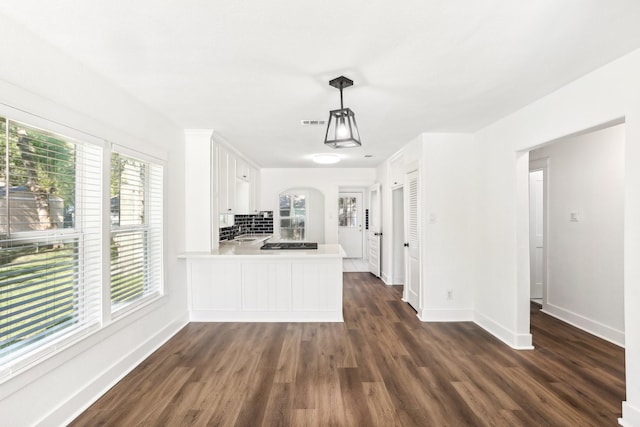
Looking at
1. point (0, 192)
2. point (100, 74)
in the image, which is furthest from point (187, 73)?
point (0, 192)

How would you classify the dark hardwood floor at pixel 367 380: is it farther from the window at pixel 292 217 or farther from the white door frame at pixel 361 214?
the white door frame at pixel 361 214

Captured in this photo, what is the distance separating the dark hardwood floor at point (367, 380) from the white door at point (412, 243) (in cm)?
79

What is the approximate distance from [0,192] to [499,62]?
10.0ft

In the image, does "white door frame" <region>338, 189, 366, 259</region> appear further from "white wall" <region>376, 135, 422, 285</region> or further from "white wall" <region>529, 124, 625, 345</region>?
"white wall" <region>529, 124, 625, 345</region>

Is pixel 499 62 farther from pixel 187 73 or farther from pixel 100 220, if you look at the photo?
pixel 100 220

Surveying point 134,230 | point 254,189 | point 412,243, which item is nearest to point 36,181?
point 134,230

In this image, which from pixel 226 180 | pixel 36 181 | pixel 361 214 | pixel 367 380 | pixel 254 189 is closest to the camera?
pixel 36 181

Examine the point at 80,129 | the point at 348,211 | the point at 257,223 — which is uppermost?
the point at 80,129

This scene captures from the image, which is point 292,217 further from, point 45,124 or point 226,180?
point 45,124

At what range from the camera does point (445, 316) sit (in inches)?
151

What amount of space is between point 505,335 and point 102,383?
12.2ft

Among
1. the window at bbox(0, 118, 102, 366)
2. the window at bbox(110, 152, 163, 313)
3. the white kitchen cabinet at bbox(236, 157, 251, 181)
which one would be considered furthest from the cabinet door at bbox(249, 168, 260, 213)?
the window at bbox(0, 118, 102, 366)

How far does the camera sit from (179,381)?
8.03 ft

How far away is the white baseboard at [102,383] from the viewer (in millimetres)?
1922
